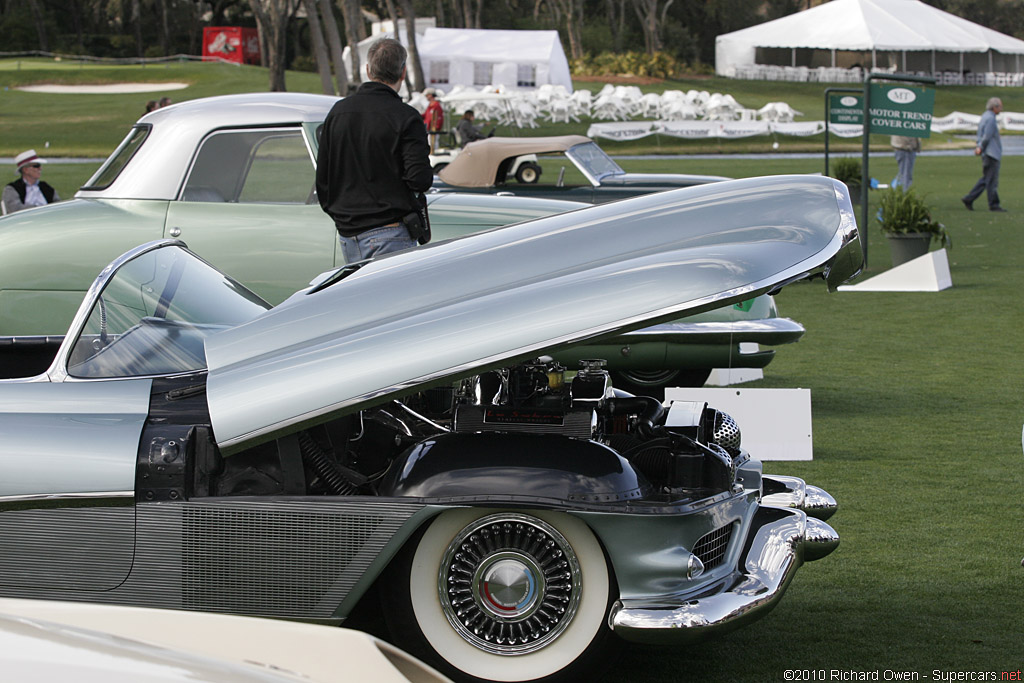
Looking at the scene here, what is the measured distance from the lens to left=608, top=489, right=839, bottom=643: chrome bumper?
10.6 feet

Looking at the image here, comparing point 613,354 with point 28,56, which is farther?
point 28,56

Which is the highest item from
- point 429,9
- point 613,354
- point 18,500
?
point 429,9

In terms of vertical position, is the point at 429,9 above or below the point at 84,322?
above

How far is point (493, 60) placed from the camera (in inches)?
2101

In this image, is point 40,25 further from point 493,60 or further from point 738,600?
point 738,600

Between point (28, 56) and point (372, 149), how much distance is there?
229 feet

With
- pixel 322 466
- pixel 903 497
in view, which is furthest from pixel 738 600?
pixel 903 497

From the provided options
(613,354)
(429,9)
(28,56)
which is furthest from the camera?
(429,9)

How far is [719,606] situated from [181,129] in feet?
17.9

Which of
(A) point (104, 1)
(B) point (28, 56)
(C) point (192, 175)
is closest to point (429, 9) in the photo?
(A) point (104, 1)

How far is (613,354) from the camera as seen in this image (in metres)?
7.39

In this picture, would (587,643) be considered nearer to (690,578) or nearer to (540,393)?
(690,578)

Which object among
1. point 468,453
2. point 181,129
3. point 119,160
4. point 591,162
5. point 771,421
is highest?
point 181,129

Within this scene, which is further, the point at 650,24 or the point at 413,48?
the point at 650,24
